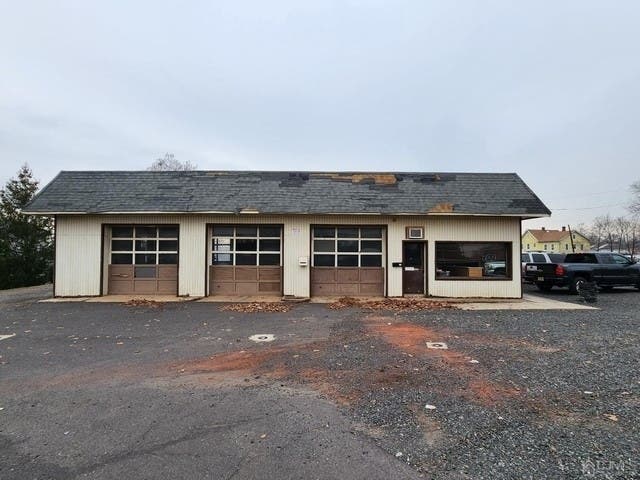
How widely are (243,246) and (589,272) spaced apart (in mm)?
14651

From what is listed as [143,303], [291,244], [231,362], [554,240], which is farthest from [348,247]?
[554,240]

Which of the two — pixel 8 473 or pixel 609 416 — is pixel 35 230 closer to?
pixel 8 473

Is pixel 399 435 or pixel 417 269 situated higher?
pixel 417 269

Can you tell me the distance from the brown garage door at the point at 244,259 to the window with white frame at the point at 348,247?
5.00 feet

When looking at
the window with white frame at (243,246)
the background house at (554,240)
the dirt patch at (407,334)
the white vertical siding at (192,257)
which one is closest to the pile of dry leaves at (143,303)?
the white vertical siding at (192,257)

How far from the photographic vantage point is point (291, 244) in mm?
15195

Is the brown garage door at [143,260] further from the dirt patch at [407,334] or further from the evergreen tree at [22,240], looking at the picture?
the evergreen tree at [22,240]

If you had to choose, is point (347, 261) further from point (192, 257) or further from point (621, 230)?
point (621, 230)

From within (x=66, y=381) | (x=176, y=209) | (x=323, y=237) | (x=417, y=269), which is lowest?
(x=66, y=381)

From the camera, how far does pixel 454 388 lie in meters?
5.16

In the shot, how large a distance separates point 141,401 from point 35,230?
24.0 meters

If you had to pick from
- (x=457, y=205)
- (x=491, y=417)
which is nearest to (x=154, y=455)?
(x=491, y=417)

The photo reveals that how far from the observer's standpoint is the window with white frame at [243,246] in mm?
15453

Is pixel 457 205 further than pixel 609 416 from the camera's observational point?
Yes
